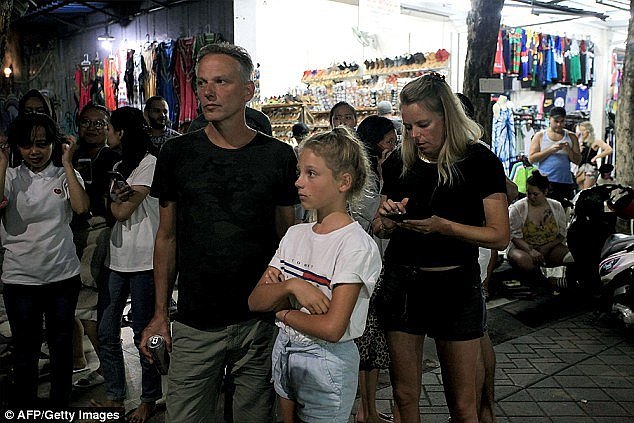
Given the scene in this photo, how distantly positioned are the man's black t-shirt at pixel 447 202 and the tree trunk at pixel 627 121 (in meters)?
6.06

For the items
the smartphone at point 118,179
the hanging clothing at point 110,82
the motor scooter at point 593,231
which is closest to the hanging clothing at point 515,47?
the motor scooter at point 593,231

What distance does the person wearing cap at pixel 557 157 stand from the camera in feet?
28.2

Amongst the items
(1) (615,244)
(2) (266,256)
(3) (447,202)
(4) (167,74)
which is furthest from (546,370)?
(4) (167,74)

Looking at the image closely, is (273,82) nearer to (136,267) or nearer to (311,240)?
(136,267)

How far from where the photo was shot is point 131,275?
3.74 metres

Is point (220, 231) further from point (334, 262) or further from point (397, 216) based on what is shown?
point (397, 216)

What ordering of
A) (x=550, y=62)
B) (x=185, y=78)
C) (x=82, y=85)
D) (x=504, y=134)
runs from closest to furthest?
(x=185, y=78) < (x=504, y=134) < (x=550, y=62) < (x=82, y=85)

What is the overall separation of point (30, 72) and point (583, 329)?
1532 centimetres

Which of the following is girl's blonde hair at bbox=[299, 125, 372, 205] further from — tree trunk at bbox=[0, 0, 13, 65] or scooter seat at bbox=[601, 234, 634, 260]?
scooter seat at bbox=[601, 234, 634, 260]

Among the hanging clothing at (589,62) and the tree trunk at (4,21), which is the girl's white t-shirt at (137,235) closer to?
the tree trunk at (4,21)

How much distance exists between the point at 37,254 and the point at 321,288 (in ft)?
6.54

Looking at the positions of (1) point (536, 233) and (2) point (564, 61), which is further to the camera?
(2) point (564, 61)

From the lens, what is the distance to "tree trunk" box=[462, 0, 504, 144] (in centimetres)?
629

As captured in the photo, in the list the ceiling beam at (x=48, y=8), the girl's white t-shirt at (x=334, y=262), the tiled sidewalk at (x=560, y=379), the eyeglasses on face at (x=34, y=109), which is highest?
the ceiling beam at (x=48, y=8)
